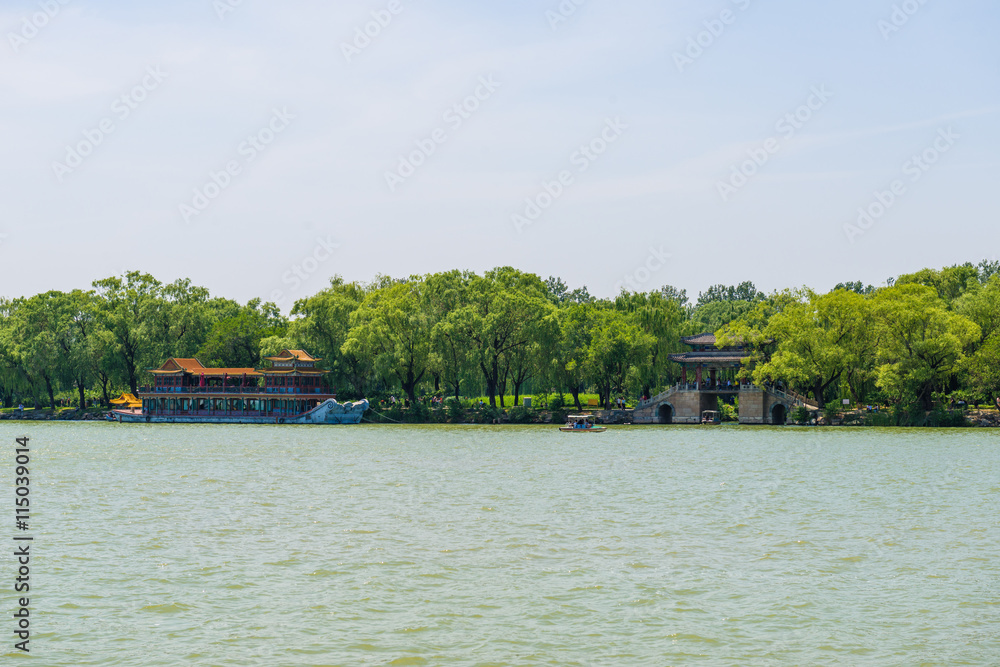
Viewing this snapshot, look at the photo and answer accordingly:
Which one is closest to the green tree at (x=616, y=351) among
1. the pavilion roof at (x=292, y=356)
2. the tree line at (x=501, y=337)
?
the tree line at (x=501, y=337)

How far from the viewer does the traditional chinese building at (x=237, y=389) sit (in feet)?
290

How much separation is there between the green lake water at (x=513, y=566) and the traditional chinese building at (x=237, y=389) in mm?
48656

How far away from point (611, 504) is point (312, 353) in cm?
6496

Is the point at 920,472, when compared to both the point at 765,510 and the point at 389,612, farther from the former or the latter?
the point at 389,612

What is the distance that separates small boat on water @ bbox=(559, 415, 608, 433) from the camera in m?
70.3

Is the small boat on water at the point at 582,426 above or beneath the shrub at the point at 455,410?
beneath

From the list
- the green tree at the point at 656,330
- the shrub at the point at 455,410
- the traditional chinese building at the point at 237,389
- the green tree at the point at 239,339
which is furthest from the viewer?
the green tree at the point at 239,339

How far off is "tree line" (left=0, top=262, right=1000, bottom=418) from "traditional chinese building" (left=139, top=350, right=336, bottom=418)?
8.33 ft

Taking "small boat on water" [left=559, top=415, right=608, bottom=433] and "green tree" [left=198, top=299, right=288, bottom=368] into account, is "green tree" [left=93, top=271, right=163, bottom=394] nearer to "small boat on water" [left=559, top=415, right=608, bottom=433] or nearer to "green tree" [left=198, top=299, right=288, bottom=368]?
"green tree" [left=198, top=299, right=288, bottom=368]

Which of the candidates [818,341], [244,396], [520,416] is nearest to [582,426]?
[520,416]

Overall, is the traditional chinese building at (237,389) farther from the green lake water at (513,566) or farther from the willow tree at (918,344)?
the green lake water at (513,566)

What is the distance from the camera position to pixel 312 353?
90.7 meters

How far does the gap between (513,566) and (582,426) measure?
52.2 meters

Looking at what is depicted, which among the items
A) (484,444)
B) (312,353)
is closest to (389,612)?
(484,444)
